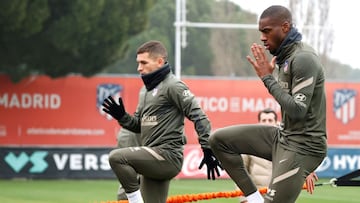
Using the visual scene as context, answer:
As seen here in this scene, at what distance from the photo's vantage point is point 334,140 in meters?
39.5

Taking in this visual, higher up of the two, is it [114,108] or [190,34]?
[114,108]

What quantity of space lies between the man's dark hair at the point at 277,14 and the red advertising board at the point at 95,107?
27.2 meters

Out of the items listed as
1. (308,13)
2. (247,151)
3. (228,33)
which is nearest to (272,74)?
(247,151)

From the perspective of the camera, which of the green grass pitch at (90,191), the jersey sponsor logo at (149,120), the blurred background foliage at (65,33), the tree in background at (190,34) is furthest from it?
the tree in background at (190,34)

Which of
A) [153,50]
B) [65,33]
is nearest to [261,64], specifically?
[153,50]

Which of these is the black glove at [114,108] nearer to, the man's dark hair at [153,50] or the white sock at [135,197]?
the man's dark hair at [153,50]

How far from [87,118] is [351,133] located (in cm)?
998

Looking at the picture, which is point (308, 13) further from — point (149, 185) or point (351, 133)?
point (149, 185)

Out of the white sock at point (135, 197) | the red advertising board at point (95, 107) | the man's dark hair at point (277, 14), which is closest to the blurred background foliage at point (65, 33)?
the red advertising board at point (95, 107)

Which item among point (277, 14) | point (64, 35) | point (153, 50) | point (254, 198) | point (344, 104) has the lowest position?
point (344, 104)

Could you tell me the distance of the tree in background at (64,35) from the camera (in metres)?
35.1

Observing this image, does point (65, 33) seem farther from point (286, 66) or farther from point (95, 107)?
point (286, 66)

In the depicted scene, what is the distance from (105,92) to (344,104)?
8916 millimetres

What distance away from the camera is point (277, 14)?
9.79 meters
